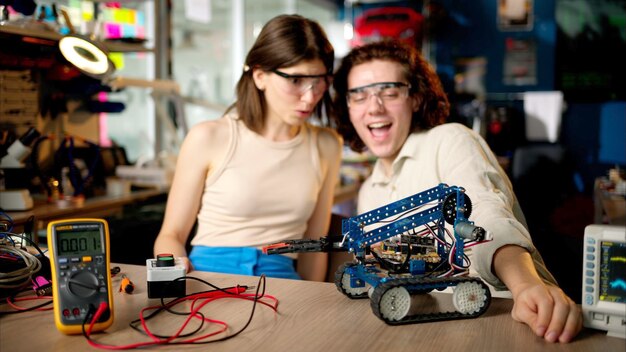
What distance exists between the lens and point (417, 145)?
1.71 m

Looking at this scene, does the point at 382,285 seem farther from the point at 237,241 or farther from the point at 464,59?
the point at 464,59

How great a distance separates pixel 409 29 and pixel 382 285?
5.00 m

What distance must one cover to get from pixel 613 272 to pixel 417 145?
85cm

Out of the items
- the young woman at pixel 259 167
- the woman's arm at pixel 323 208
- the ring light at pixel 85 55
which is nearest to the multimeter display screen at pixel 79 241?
the young woman at pixel 259 167

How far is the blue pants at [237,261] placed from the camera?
6.04 feet

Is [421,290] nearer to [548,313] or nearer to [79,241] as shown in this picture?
[548,313]

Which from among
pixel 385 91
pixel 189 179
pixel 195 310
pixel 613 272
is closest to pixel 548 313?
pixel 613 272

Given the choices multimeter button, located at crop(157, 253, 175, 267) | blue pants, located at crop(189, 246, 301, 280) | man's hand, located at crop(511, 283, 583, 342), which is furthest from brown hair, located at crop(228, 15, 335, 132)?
man's hand, located at crop(511, 283, 583, 342)

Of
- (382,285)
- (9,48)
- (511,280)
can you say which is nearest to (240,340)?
(382,285)

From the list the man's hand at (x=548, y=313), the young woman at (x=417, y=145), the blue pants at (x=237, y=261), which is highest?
the young woman at (x=417, y=145)

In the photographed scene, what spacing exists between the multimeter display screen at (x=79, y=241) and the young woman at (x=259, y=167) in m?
0.69

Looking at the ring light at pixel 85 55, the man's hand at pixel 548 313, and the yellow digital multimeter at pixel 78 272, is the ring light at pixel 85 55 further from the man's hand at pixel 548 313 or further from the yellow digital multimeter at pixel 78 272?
the man's hand at pixel 548 313

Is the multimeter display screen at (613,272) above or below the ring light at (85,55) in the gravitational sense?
below

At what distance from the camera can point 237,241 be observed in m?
1.88
